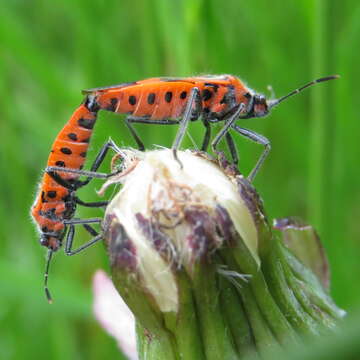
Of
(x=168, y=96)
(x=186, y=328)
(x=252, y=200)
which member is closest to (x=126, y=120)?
(x=168, y=96)

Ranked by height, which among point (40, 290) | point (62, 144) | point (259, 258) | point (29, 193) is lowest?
point (40, 290)

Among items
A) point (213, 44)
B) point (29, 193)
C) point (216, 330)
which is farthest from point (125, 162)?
point (29, 193)

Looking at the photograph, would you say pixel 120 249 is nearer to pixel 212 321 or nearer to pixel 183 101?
pixel 212 321

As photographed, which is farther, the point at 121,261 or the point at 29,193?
the point at 29,193

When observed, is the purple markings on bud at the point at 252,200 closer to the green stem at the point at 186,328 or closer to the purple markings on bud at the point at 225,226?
the purple markings on bud at the point at 225,226

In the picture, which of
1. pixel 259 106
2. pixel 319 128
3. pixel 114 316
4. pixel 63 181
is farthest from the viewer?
pixel 319 128

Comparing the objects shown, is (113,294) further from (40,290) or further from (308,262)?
(40,290)

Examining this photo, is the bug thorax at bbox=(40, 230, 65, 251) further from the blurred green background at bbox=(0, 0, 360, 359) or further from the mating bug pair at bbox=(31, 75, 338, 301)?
the blurred green background at bbox=(0, 0, 360, 359)
